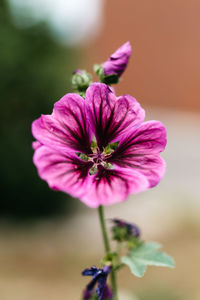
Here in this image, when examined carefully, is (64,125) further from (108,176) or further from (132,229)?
(132,229)

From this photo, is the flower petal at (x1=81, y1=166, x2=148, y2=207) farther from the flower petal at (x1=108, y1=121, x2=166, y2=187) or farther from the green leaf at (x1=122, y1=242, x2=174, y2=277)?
the green leaf at (x1=122, y1=242, x2=174, y2=277)

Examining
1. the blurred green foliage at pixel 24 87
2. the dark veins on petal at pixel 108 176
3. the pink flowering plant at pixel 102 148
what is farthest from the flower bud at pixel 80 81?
the blurred green foliage at pixel 24 87

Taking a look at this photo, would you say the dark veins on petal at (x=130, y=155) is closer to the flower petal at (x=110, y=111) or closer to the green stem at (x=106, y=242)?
the flower petal at (x=110, y=111)

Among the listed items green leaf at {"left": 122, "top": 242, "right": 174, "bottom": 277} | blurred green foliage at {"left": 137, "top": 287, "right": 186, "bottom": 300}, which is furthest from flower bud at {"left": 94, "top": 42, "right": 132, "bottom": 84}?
blurred green foliage at {"left": 137, "top": 287, "right": 186, "bottom": 300}

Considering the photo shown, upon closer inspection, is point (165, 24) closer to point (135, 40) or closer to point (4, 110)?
point (135, 40)

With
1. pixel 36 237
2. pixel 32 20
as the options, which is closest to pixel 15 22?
pixel 32 20

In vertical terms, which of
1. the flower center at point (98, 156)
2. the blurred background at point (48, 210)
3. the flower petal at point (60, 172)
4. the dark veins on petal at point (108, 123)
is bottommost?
the flower petal at point (60, 172)
